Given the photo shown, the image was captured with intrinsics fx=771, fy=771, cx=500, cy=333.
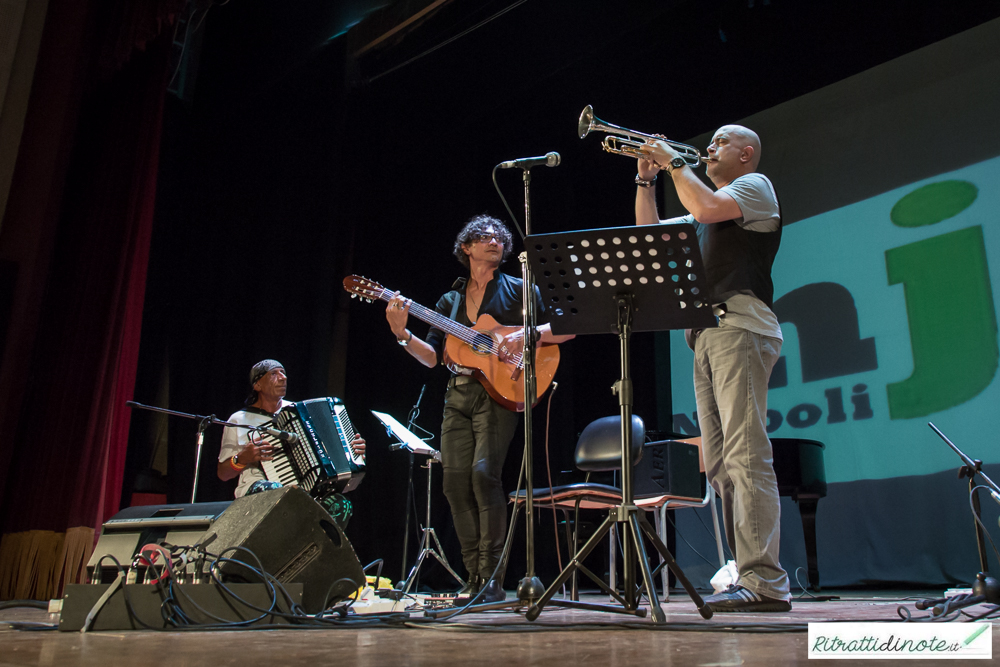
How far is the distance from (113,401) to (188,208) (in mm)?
1499

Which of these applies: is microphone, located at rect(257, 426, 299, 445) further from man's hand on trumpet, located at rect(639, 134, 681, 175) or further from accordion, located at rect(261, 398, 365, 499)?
man's hand on trumpet, located at rect(639, 134, 681, 175)

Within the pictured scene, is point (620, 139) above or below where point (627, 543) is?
above

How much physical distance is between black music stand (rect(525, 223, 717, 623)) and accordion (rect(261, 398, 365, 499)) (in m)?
1.96

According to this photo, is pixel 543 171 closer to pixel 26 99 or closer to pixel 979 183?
pixel 979 183

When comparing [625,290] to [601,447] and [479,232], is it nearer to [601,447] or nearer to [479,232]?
[479,232]

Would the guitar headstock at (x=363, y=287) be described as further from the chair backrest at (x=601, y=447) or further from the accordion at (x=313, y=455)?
the chair backrest at (x=601, y=447)

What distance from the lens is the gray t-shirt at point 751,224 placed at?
243 centimetres

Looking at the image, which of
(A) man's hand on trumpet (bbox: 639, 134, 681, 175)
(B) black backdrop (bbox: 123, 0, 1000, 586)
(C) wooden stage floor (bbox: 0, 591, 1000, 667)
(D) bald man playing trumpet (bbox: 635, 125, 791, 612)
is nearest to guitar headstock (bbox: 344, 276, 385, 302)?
(B) black backdrop (bbox: 123, 0, 1000, 586)

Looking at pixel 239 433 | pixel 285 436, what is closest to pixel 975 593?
pixel 285 436

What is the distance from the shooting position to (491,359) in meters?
3.22

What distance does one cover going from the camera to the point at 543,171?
6047mm

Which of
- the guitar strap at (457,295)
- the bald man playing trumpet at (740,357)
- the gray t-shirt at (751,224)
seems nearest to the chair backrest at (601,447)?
the guitar strap at (457,295)

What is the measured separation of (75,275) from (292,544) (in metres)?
→ 2.77

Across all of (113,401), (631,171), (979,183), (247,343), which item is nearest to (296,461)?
(113,401)
